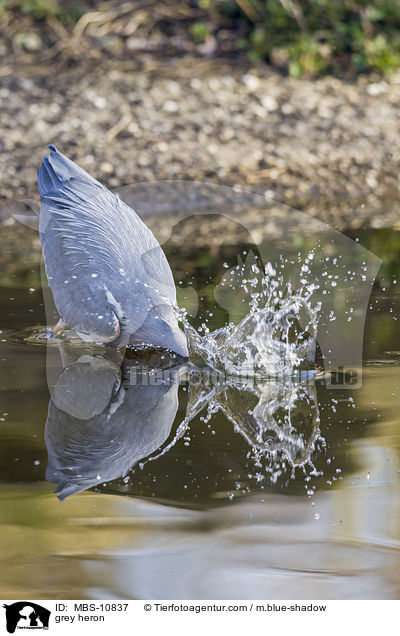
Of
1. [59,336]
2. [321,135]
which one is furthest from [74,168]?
[321,135]

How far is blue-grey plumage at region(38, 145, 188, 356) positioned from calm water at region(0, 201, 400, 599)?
0.68 ft

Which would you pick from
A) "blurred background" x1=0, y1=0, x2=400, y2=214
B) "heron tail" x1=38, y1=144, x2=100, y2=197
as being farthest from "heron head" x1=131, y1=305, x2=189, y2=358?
"blurred background" x1=0, y1=0, x2=400, y2=214

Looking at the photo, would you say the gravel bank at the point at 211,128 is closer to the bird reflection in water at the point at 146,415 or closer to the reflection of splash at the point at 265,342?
the reflection of splash at the point at 265,342

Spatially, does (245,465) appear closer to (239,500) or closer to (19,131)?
(239,500)

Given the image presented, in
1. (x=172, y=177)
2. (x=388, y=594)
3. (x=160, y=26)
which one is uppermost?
(x=160, y=26)

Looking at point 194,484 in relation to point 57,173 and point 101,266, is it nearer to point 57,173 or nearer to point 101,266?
point 101,266

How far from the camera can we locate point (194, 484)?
3041 millimetres

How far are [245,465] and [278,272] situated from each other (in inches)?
104

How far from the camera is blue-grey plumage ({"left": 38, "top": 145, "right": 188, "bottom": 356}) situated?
436cm

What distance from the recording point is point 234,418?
363 cm

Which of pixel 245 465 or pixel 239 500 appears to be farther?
pixel 245 465
